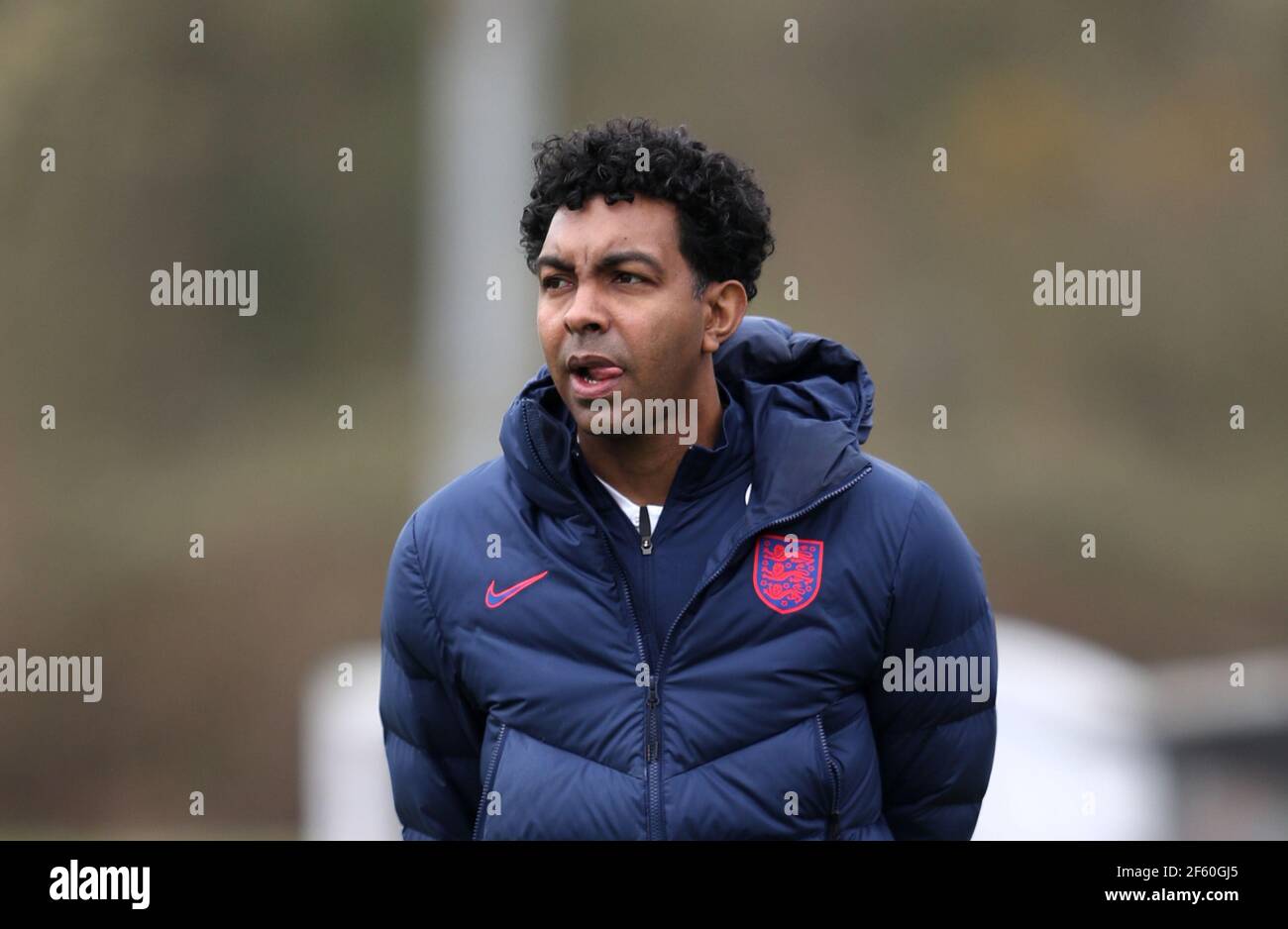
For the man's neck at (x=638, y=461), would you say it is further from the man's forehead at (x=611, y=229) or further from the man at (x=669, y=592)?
the man's forehead at (x=611, y=229)

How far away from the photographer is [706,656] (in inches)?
106

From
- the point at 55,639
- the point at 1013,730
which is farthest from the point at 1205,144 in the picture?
the point at 55,639

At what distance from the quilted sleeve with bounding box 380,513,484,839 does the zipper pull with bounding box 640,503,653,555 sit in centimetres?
38

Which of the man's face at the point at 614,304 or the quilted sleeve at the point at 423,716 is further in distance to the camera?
the quilted sleeve at the point at 423,716

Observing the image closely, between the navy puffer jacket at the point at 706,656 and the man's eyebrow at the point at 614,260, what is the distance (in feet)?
0.77

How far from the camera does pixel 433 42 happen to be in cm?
1161

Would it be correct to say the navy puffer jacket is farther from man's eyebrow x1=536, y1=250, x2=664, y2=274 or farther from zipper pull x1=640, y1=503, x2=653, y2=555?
man's eyebrow x1=536, y1=250, x2=664, y2=274

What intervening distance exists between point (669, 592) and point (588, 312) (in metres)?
0.47

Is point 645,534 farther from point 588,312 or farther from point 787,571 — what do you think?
point 588,312

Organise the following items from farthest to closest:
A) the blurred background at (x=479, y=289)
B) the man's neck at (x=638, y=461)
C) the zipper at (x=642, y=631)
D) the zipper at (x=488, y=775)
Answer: the blurred background at (x=479, y=289) < the man's neck at (x=638, y=461) < the zipper at (x=488, y=775) < the zipper at (x=642, y=631)

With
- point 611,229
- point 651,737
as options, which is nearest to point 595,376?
point 611,229

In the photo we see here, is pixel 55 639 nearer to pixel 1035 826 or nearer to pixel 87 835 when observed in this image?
pixel 87 835

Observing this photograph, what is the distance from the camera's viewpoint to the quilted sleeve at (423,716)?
2848 mm

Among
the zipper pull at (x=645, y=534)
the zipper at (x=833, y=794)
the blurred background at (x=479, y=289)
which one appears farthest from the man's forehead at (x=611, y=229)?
the blurred background at (x=479, y=289)
